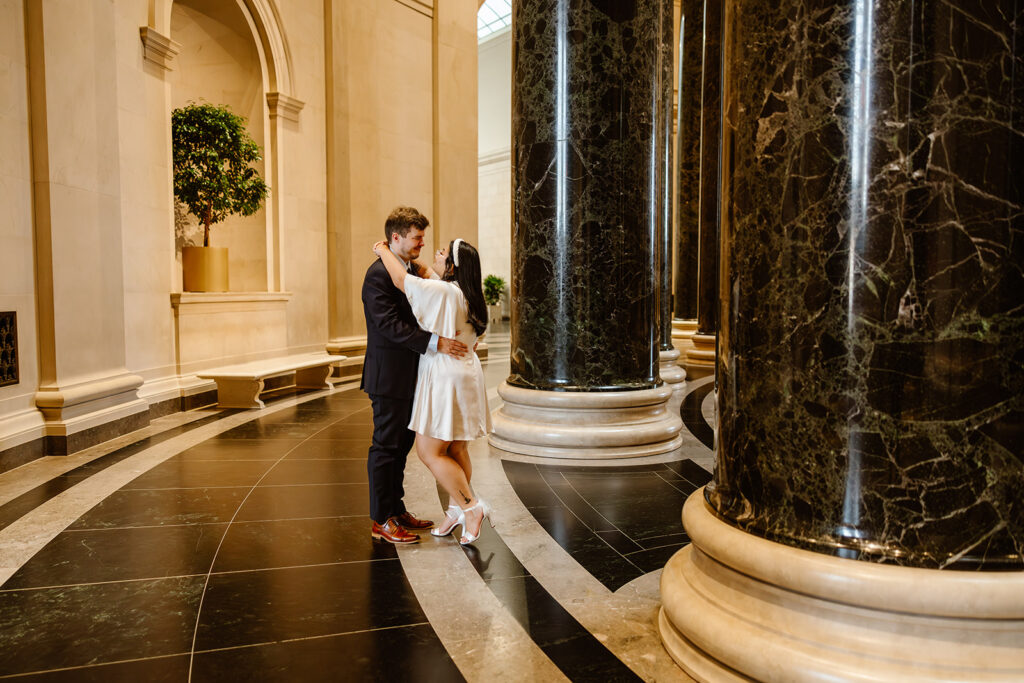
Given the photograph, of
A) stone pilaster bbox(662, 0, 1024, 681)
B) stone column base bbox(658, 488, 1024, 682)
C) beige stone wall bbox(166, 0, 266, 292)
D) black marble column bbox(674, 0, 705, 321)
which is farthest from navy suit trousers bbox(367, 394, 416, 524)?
black marble column bbox(674, 0, 705, 321)

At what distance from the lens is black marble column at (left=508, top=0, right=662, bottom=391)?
6.38m

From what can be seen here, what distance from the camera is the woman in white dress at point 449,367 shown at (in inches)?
165

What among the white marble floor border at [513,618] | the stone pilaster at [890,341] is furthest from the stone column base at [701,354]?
the stone pilaster at [890,341]

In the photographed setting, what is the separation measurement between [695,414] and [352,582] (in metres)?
5.78

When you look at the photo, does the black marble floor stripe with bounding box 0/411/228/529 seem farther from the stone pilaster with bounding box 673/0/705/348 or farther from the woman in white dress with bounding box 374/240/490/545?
the stone pilaster with bounding box 673/0/705/348

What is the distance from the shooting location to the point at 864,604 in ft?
8.13

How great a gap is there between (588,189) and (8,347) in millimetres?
4833

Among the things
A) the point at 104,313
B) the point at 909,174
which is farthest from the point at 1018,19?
the point at 104,313

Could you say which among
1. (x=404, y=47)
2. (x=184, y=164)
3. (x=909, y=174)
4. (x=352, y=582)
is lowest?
(x=352, y=582)

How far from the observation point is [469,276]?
4281mm

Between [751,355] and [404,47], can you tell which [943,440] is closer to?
[751,355]

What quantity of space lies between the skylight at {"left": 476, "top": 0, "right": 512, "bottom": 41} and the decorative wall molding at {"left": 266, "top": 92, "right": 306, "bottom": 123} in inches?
900

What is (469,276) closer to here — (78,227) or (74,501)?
(74,501)

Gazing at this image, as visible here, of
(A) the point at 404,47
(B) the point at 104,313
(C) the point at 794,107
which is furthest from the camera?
(A) the point at 404,47
